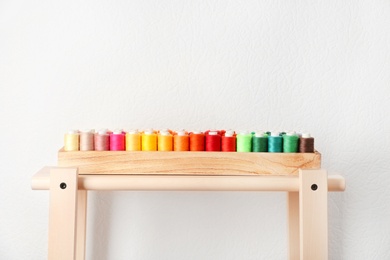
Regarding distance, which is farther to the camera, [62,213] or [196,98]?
[196,98]

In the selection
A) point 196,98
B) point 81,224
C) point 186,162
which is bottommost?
point 81,224

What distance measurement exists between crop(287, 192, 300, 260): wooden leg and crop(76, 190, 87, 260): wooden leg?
0.40 metres

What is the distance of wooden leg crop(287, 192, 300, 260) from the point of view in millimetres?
1062

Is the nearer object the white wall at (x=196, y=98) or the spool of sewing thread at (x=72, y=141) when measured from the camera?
the spool of sewing thread at (x=72, y=141)

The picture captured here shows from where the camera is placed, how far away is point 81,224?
106 centimetres

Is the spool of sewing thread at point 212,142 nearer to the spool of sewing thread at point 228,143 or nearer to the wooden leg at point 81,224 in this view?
the spool of sewing thread at point 228,143

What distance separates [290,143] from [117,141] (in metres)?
0.29

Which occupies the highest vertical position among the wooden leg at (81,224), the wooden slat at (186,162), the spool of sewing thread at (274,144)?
the spool of sewing thread at (274,144)

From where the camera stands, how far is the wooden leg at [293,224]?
3.49ft

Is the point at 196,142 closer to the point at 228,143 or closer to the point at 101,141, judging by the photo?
the point at 228,143

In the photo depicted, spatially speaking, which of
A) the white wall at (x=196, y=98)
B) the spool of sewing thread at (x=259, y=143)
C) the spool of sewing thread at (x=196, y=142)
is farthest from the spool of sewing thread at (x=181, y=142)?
the white wall at (x=196, y=98)

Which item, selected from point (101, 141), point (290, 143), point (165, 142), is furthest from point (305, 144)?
point (101, 141)

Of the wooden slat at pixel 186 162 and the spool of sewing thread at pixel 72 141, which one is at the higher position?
the spool of sewing thread at pixel 72 141

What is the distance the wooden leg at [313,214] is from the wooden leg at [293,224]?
0.62 feet
